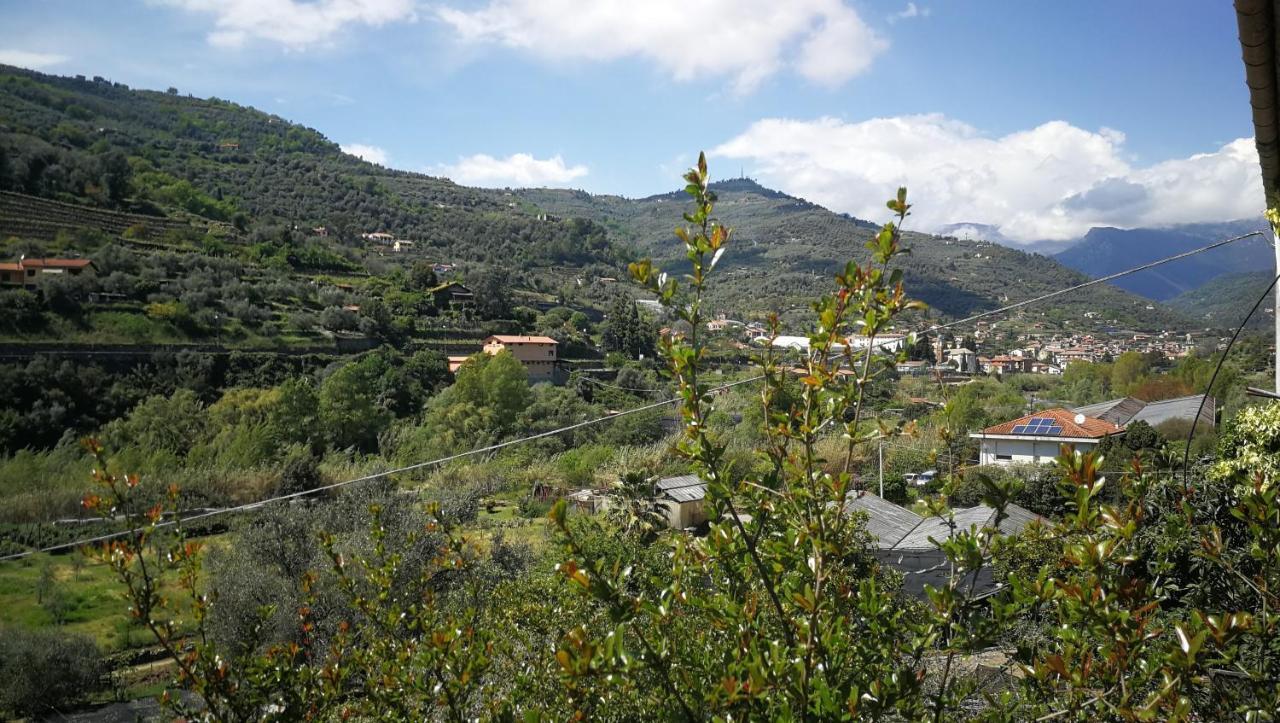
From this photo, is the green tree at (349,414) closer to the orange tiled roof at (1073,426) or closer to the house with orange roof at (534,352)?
the house with orange roof at (534,352)

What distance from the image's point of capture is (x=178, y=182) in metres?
55.9

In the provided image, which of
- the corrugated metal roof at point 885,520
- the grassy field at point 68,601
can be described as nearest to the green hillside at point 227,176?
the grassy field at point 68,601

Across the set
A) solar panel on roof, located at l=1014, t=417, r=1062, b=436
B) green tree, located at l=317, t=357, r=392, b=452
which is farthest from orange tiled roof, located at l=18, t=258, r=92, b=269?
solar panel on roof, located at l=1014, t=417, r=1062, b=436

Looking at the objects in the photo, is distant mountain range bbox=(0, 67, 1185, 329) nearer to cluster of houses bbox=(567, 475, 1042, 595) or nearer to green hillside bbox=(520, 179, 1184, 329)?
green hillside bbox=(520, 179, 1184, 329)

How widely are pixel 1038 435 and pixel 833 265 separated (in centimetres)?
6743

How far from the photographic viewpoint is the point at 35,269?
3134 cm

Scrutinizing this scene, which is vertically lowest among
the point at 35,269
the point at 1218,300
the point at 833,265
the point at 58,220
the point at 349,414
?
the point at 349,414

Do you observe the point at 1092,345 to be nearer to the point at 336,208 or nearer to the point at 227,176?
the point at 336,208

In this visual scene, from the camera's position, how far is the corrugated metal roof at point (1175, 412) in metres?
22.3

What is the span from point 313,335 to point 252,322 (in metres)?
2.79

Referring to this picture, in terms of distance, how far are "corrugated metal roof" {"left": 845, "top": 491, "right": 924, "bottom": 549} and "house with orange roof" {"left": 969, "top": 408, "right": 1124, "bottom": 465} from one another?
7948 millimetres

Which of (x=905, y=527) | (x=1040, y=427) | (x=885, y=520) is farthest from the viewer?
(x=1040, y=427)

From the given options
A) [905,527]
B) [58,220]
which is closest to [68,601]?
[905,527]

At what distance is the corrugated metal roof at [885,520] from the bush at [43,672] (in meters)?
12.6
